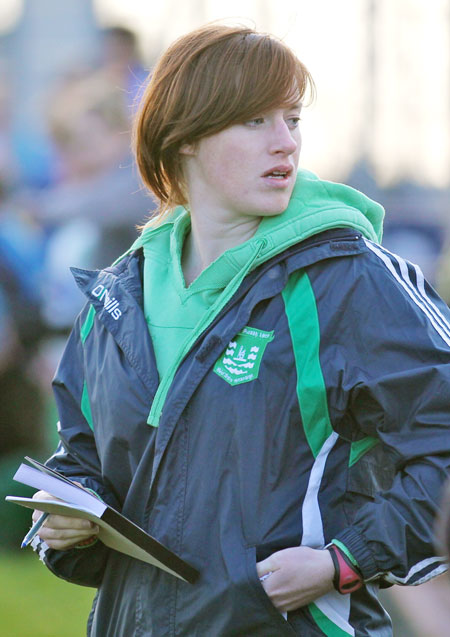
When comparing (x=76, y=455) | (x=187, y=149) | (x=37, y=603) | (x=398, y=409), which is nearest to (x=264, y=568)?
(x=398, y=409)

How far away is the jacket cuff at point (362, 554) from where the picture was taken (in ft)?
7.38

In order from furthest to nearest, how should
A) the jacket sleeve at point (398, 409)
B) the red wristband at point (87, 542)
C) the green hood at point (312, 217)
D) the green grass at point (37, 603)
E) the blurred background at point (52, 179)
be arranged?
the blurred background at point (52, 179) < the green grass at point (37, 603) < the red wristband at point (87, 542) < the green hood at point (312, 217) < the jacket sleeve at point (398, 409)

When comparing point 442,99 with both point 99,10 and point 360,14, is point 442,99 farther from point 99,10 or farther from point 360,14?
point 99,10

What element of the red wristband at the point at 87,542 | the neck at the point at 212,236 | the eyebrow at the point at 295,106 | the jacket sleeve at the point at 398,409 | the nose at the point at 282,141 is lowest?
the red wristband at the point at 87,542

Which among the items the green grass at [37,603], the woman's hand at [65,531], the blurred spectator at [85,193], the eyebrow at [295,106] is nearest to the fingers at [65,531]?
the woman's hand at [65,531]

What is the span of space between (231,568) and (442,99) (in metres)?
7.74

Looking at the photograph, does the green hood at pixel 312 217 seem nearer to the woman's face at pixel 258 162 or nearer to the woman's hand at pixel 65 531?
the woman's face at pixel 258 162

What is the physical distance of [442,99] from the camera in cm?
936

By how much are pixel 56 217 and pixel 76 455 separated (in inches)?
159

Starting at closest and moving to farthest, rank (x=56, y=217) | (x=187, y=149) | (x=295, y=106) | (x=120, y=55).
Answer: (x=295, y=106) < (x=187, y=149) < (x=56, y=217) < (x=120, y=55)

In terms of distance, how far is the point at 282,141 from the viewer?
2.46 meters

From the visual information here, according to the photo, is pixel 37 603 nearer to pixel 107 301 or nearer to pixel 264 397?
pixel 107 301

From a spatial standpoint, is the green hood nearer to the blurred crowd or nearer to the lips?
the lips

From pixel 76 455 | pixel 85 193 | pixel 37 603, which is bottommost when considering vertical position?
pixel 37 603
